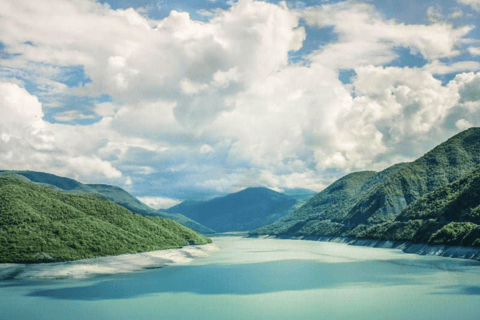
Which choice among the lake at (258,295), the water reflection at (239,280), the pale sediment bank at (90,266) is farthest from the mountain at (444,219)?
the pale sediment bank at (90,266)

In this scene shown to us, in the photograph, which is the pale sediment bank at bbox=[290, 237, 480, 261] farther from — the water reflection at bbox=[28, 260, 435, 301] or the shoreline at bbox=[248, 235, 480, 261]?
the water reflection at bbox=[28, 260, 435, 301]

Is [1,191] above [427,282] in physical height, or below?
above

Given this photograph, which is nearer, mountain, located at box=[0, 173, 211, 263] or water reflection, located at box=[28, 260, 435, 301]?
water reflection, located at box=[28, 260, 435, 301]

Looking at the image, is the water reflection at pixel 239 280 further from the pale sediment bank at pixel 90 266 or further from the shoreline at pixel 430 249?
the shoreline at pixel 430 249

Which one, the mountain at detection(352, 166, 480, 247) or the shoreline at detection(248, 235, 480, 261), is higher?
the mountain at detection(352, 166, 480, 247)

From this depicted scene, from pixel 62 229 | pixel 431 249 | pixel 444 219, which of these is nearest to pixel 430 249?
pixel 431 249

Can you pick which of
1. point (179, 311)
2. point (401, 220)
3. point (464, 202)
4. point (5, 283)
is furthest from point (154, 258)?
point (401, 220)

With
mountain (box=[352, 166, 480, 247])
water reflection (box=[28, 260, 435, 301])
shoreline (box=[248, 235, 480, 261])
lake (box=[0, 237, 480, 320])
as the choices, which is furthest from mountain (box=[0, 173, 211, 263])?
mountain (box=[352, 166, 480, 247])

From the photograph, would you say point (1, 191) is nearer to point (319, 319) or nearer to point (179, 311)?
point (179, 311)
